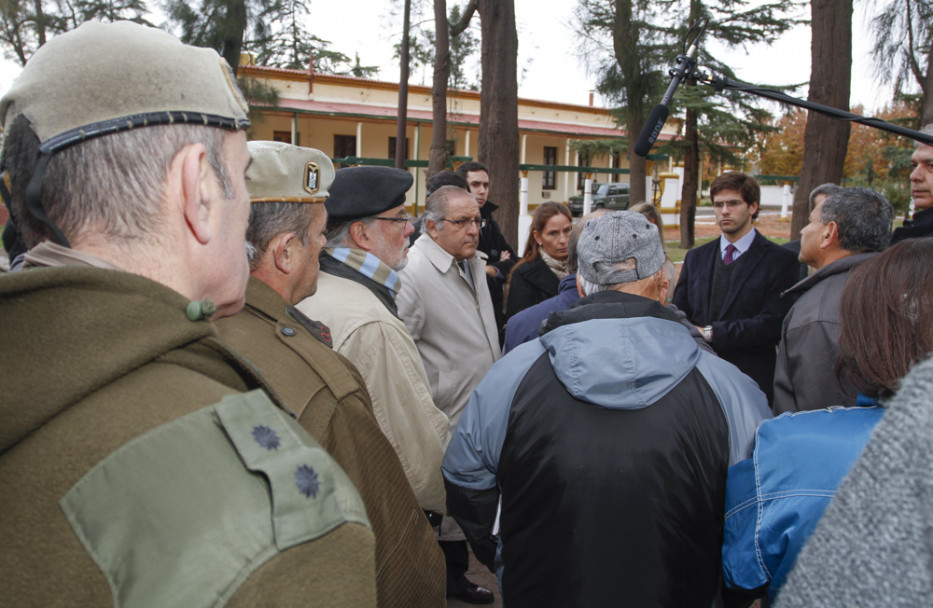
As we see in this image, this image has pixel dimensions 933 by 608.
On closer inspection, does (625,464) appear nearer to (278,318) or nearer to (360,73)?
(278,318)

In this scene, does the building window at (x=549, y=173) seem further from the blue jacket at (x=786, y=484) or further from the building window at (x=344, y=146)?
the blue jacket at (x=786, y=484)

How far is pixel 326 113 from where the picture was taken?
26.0 meters

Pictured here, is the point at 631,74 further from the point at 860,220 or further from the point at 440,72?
the point at 860,220

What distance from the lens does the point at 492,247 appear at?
18.5ft

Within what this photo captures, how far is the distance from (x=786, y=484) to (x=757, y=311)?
2.70 metres

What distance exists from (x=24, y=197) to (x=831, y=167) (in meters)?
7.06

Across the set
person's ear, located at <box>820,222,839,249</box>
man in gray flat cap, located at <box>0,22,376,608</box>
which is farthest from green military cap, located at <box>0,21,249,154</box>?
person's ear, located at <box>820,222,839,249</box>

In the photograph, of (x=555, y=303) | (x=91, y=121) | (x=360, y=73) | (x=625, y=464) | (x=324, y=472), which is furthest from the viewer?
(x=360, y=73)

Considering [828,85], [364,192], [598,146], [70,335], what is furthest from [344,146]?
[70,335]

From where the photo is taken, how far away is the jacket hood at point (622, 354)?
1780mm

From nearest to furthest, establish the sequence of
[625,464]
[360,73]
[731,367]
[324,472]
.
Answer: [324,472]
[625,464]
[731,367]
[360,73]

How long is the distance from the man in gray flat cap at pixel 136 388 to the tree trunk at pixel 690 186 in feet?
66.7

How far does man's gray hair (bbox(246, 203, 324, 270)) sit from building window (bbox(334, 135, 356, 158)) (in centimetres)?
2951

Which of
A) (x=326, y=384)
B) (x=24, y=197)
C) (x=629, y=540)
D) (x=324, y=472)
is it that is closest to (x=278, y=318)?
(x=326, y=384)
